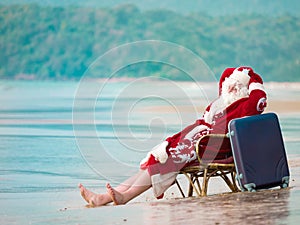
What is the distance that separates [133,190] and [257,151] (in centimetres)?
67

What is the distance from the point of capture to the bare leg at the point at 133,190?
4609mm

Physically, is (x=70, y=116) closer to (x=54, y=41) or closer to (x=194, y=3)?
(x=54, y=41)

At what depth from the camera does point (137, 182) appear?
468cm

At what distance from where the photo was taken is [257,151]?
4.62m

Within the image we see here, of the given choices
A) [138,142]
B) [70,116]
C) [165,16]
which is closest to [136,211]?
[138,142]

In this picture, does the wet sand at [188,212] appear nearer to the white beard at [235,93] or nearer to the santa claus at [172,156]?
the santa claus at [172,156]

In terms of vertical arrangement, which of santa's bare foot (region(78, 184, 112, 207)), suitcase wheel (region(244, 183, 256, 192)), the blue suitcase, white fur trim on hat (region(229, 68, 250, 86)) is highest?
white fur trim on hat (region(229, 68, 250, 86))

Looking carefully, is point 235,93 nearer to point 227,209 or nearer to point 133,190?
point 133,190

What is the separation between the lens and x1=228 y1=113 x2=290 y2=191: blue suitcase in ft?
15.0

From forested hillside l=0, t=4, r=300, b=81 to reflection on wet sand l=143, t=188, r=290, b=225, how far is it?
99.1 ft

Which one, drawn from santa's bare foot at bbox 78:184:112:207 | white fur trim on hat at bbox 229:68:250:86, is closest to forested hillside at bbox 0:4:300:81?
white fur trim on hat at bbox 229:68:250:86

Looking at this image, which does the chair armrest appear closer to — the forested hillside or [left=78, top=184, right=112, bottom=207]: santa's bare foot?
[left=78, top=184, right=112, bottom=207]: santa's bare foot

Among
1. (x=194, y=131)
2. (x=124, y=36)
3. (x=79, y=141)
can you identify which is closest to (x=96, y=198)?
(x=194, y=131)

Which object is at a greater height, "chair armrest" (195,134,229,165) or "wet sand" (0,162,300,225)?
"chair armrest" (195,134,229,165)
